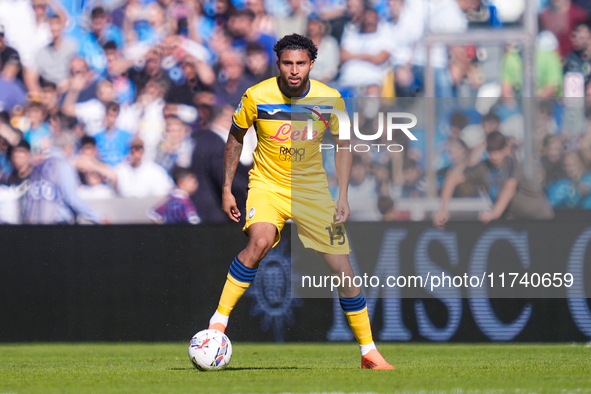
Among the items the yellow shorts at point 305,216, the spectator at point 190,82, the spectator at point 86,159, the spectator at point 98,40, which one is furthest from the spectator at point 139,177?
the yellow shorts at point 305,216

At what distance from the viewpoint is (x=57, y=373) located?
4.64 metres

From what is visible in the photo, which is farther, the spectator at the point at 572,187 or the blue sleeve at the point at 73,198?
the blue sleeve at the point at 73,198

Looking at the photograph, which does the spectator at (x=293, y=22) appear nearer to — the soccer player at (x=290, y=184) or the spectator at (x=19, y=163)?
the spectator at (x=19, y=163)

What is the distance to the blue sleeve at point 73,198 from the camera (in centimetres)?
768

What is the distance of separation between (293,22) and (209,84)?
1.12 meters

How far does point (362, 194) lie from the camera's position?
7.42 metres

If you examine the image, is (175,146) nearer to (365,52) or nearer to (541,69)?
(365,52)

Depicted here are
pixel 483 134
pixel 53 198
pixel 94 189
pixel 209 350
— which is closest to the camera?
pixel 209 350

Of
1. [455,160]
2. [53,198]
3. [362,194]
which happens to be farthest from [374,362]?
[53,198]

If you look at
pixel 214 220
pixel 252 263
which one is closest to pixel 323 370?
pixel 252 263

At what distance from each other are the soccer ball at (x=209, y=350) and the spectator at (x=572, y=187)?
384 centimetres

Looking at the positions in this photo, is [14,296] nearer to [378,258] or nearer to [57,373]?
[57,373]

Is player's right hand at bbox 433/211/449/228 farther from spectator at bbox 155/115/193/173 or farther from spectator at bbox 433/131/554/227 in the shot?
spectator at bbox 155/115/193/173

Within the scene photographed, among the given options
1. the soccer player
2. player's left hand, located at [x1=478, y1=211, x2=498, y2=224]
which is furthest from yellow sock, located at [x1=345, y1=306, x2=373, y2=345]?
player's left hand, located at [x1=478, y1=211, x2=498, y2=224]
